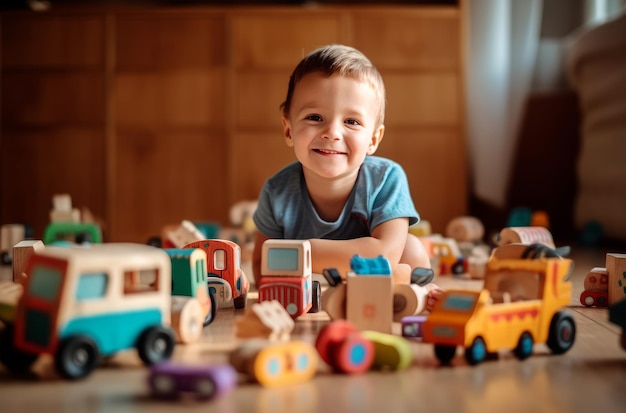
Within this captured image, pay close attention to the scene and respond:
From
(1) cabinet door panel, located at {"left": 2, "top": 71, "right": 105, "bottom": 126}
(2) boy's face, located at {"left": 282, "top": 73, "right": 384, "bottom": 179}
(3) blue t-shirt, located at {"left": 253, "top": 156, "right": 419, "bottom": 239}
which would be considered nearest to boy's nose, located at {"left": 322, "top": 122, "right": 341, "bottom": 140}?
(2) boy's face, located at {"left": 282, "top": 73, "right": 384, "bottom": 179}

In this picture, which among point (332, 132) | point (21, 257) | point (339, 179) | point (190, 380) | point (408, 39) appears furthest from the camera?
point (408, 39)

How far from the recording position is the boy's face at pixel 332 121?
A: 1.34 metres

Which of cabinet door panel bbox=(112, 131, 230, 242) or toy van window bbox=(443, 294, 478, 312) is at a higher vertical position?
cabinet door panel bbox=(112, 131, 230, 242)

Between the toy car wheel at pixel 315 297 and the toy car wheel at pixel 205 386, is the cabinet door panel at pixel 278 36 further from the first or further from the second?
the toy car wheel at pixel 205 386

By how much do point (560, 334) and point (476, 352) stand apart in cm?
14

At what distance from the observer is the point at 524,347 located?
0.90m

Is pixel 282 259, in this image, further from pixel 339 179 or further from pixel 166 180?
pixel 166 180

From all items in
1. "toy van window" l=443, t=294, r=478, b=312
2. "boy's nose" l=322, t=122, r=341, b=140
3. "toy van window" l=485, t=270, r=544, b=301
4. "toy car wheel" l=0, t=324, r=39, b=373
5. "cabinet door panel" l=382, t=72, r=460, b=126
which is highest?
"cabinet door panel" l=382, t=72, r=460, b=126

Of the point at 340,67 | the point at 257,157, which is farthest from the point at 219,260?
the point at 257,157

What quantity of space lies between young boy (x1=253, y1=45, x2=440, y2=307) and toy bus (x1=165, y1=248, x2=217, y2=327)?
0.85 ft

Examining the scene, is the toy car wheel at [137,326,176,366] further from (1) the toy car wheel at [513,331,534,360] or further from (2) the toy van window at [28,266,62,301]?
(1) the toy car wheel at [513,331,534,360]

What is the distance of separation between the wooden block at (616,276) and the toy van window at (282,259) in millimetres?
573

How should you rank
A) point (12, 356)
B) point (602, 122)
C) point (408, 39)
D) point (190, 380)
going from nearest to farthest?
point (190, 380), point (12, 356), point (602, 122), point (408, 39)

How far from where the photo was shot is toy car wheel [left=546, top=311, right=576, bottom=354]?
36.7 inches
